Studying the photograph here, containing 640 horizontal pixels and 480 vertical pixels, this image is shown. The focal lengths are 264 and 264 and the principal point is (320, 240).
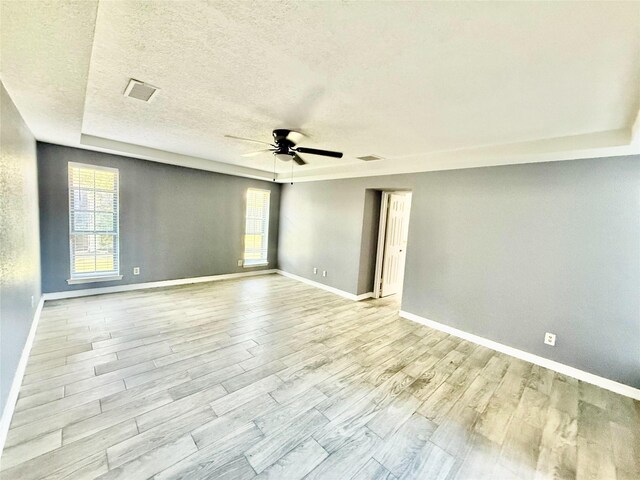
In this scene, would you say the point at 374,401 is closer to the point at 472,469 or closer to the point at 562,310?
the point at 472,469

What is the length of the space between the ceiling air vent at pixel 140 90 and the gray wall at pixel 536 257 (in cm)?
356

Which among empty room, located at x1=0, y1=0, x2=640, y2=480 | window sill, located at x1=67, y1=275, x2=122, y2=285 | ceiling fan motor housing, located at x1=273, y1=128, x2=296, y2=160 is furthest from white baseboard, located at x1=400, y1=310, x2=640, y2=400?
window sill, located at x1=67, y1=275, x2=122, y2=285

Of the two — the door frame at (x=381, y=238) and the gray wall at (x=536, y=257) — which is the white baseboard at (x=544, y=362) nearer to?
the gray wall at (x=536, y=257)

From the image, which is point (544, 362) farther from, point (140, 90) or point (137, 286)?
point (137, 286)

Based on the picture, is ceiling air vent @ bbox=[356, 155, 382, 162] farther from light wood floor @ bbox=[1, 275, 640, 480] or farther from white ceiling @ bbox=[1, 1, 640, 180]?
light wood floor @ bbox=[1, 275, 640, 480]

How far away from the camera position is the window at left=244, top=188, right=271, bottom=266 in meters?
6.38

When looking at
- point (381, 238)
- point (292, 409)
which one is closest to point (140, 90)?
point (292, 409)

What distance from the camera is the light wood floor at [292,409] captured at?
1.67 m

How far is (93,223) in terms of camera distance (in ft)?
14.3

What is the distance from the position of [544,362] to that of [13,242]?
5368 millimetres

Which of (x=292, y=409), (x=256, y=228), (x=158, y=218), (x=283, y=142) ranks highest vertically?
(x=283, y=142)

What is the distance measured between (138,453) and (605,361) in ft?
13.9

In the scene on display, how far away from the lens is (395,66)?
170cm

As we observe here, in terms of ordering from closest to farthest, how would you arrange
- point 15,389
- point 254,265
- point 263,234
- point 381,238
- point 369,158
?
point 15,389 < point 369,158 < point 381,238 < point 254,265 < point 263,234
